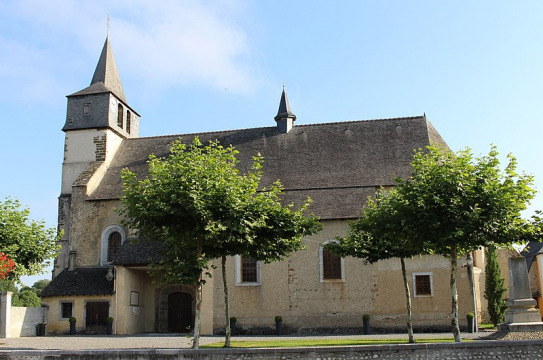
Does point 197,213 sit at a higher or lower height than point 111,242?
lower

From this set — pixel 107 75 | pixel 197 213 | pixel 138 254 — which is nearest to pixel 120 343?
pixel 197 213

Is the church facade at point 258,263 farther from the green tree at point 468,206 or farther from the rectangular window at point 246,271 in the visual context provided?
the green tree at point 468,206

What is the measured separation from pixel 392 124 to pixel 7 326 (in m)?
21.6

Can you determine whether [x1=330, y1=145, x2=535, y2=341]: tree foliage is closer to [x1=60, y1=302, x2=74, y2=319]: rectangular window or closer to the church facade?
the church facade

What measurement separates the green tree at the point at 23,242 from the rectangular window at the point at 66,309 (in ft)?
8.51

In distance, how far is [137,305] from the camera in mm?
27375

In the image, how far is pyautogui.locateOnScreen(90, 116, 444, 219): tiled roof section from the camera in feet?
88.5

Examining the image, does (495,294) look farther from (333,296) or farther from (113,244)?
(113,244)

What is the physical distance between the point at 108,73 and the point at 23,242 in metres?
14.6

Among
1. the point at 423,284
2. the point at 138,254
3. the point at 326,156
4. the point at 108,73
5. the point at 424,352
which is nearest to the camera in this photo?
the point at 424,352

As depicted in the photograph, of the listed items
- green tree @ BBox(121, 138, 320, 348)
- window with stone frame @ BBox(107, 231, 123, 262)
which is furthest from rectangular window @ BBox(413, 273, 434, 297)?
Result: window with stone frame @ BBox(107, 231, 123, 262)

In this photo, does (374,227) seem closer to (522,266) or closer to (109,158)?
(522,266)

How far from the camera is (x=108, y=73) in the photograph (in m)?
35.1

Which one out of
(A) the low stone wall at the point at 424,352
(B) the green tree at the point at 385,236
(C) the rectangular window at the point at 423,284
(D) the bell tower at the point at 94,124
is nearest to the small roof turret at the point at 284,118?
(D) the bell tower at the point at 94,124
